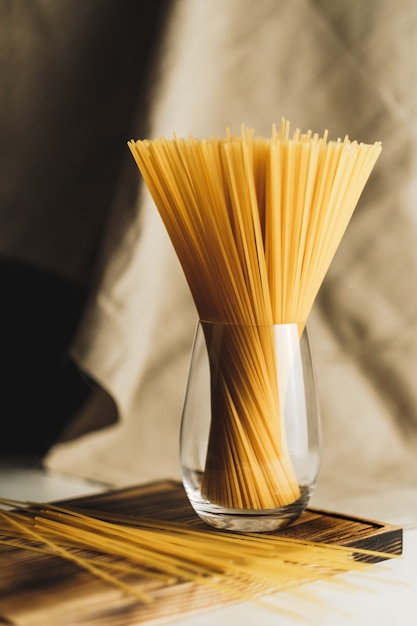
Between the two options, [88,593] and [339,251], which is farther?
[339,251]

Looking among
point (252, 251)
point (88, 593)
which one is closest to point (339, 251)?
point (252, 251)

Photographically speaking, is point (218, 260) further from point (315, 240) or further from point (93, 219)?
point (93, 219)

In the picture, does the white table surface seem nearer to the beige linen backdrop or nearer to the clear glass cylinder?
the clear glass cylinder

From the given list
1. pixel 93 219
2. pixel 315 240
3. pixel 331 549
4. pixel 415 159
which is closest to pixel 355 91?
pixel 415 159

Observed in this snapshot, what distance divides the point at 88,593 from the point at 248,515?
0.12m

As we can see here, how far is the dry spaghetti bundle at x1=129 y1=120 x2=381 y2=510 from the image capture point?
50 centimetres

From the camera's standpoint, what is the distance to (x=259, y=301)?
52 centimetres

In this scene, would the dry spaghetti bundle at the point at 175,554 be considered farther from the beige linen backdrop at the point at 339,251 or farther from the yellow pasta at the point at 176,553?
the beige linen backdrop at the point at 339,251

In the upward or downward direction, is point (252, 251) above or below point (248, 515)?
above

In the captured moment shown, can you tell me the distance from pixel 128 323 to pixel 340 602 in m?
0.44

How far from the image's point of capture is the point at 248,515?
53 centimetres

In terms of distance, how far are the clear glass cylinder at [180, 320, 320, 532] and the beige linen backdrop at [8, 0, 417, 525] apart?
32cm

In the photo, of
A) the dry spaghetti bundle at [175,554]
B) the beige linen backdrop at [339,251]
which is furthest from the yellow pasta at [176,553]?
the beige linen backdrop at [339,251]

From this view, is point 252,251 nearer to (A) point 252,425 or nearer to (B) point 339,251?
(A) point 252,425
